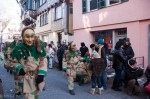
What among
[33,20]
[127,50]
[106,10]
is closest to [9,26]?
[33,20]

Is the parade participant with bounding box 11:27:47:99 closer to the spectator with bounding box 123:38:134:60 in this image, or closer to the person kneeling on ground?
the person kneeling on ground

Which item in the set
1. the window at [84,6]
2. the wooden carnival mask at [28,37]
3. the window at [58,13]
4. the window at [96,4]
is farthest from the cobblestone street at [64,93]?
the window at [58,13]

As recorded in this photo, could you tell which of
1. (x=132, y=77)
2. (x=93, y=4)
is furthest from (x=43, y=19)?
(x=132, y=77)

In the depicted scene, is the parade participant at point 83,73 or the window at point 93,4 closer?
the parade participant at point 83,73

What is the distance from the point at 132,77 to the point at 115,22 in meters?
7.39

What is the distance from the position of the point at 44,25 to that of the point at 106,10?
16277 millimetres

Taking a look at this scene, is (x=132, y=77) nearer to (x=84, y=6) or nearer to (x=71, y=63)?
(x=71, y=63)

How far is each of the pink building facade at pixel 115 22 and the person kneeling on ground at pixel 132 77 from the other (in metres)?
4.76

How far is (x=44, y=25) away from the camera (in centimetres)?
3225

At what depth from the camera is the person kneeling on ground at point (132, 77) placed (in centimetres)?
879

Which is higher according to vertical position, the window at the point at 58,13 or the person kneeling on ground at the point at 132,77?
the window at the point at 58,13

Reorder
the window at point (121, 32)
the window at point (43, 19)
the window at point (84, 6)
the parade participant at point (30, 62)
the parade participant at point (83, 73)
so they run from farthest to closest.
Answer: the window at point (43, 19) → the window at point (84, 6) → the window at point (121, 32) → the parade participant at point (83, 73) → the parade participant at point (30, 62)

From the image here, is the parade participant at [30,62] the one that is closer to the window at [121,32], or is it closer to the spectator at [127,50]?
the spectator at [127,50]

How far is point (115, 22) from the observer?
1596 cm
